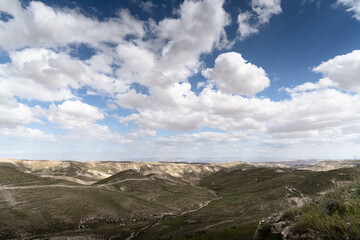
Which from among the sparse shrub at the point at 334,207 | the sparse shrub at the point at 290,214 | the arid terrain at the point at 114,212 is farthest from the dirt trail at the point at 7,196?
the sparse shrub at the point at 334,207

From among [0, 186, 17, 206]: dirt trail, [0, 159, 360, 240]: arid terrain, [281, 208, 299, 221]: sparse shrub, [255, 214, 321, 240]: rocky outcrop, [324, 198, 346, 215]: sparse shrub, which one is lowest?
[0, 159, 360, 240]: arid terrain

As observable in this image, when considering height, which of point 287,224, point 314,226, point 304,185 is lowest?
point 304,185

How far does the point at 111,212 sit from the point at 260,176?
113 metres

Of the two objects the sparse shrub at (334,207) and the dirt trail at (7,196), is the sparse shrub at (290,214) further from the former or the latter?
the dirt trail at (7,196)

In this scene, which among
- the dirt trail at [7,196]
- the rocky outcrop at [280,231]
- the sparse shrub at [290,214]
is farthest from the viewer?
the dirt trail at [7,196]

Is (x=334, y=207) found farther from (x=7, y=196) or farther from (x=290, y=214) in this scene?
(x=7, y=196)

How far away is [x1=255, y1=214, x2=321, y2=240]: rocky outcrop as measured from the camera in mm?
9929

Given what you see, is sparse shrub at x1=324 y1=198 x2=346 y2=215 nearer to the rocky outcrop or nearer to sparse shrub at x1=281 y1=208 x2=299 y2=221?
the rocky outcrop

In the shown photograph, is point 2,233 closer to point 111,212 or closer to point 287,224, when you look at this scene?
point 111,212

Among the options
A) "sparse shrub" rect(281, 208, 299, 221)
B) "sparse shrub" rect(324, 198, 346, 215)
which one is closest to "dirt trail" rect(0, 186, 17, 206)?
"sparse shrub" rect(281, 208, 299, 221)

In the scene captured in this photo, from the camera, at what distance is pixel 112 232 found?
48.3m

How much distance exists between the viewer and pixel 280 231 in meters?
13.0

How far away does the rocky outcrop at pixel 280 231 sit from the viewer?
32.6 feet

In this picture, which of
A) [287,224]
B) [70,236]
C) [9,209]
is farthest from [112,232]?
[287,224]
